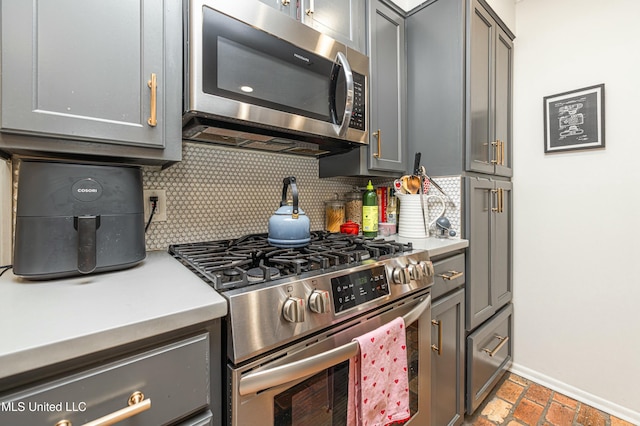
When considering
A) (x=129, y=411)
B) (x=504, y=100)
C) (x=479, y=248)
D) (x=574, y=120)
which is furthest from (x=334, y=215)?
(x=574, y=120)

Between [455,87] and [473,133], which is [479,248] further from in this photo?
[455,87]

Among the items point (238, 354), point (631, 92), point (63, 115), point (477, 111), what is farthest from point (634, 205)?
point (63, 115)

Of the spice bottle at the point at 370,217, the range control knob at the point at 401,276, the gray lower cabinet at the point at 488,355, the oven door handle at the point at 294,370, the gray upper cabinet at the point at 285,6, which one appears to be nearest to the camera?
the oven door handle at the point at 294,370

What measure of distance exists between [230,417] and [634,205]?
212 cm

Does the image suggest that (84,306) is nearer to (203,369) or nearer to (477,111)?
(203,369)

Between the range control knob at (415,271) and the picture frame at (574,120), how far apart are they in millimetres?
1407

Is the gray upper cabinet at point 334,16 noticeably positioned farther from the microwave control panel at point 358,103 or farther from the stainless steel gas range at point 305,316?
the stainless steel gas range at point 305,316

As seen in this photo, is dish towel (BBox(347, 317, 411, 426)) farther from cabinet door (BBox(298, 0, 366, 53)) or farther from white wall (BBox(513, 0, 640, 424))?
white wall (BBox(513, 0, 640, 424))

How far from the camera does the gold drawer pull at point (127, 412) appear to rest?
0.44 meters

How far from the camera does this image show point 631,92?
148 cm

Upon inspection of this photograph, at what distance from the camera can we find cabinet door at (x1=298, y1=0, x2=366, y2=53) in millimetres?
1173

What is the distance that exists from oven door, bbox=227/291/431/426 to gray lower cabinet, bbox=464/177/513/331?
607mm

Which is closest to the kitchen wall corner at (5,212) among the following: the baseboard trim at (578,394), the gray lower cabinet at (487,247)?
the gray lower cabinet at (487,247)

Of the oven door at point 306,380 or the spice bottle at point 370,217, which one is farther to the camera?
the spice bottle at point 370,217
